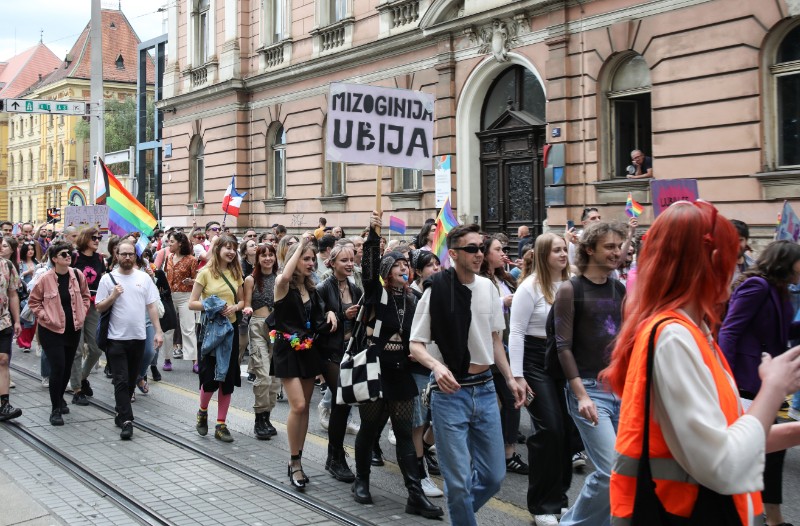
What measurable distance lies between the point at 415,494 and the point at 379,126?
330 cm

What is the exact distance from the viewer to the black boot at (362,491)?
21.6ft

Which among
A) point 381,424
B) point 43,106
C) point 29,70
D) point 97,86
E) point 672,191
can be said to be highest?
point 29,70

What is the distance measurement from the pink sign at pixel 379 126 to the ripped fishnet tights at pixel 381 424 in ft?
7.28

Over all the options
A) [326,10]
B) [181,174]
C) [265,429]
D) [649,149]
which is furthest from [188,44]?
[265,429]

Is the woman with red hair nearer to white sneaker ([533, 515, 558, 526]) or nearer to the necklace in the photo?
white sneaker ([533, 515, 558, 526])

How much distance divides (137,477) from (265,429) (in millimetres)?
1636

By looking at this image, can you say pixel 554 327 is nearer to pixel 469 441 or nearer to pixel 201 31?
pixel 469 441

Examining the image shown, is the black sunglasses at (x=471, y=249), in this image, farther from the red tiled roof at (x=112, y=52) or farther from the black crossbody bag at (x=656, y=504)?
the red tiled roof at (x=112, y=52)

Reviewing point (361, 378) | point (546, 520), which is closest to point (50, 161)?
point (361, 378)

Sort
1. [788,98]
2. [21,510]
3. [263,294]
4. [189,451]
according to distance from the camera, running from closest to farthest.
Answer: [21,510], [189,451], [263,294], [788,98]

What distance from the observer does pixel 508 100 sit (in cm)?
1967

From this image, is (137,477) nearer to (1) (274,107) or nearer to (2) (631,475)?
(2) (631,475)

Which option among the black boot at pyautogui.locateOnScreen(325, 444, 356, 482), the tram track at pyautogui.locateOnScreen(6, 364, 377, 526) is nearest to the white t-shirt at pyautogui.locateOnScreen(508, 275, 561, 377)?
the tram track at pyautogui.locateOnScreen(6, 364, 377, 526)

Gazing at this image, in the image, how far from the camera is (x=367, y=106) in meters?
8.03
